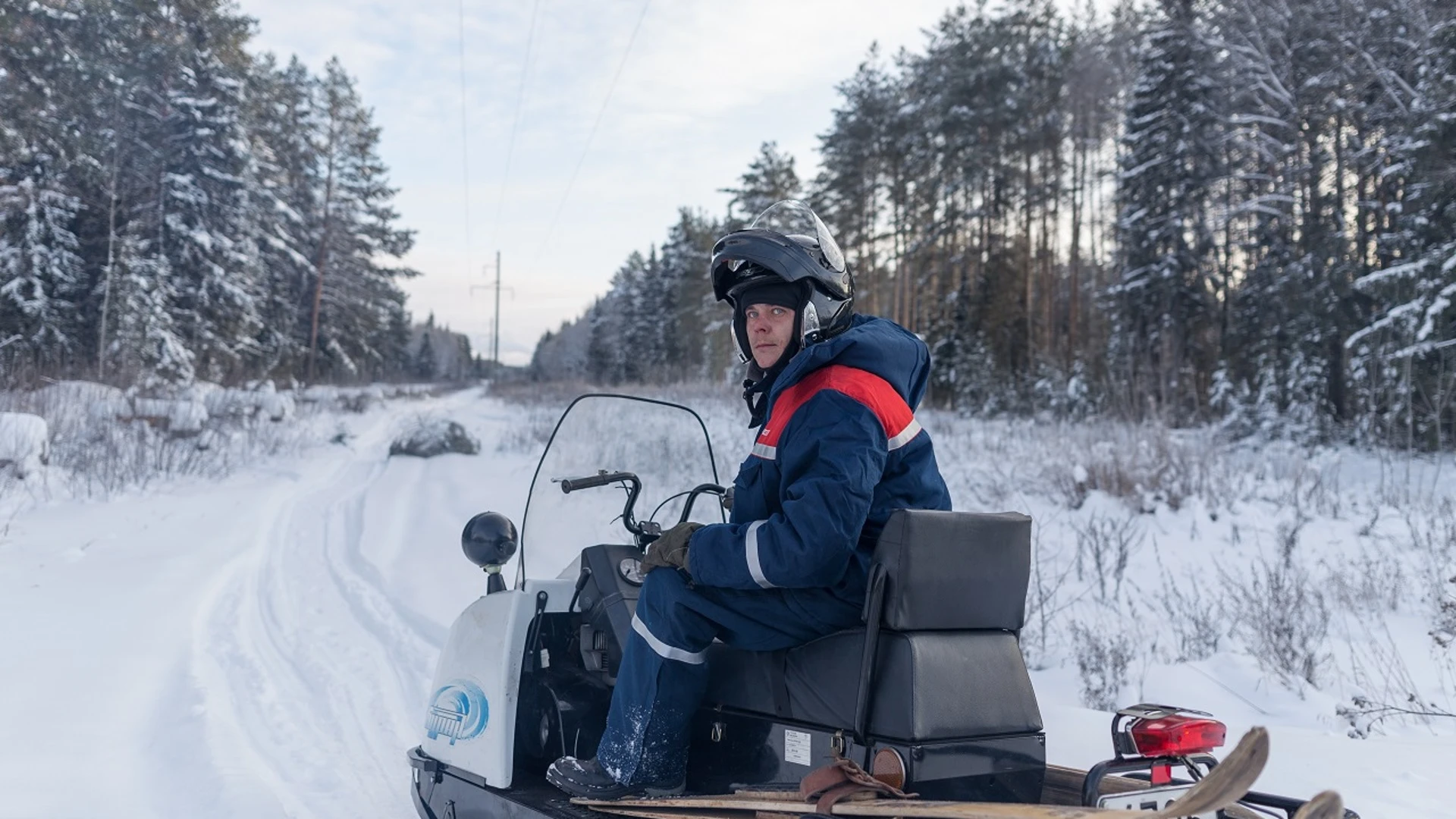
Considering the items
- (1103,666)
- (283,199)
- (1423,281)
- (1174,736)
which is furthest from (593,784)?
(283,199)

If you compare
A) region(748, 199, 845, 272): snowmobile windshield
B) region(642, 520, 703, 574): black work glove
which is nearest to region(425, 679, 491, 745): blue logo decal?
region(642, 520, 703, 574): black work glove

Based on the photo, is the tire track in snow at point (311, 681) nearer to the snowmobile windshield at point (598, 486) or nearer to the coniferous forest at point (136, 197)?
the snowmobile windshield at point (598, 486)

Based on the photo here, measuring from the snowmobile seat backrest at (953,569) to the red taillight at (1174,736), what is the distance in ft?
1.35

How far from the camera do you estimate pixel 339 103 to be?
131 feet

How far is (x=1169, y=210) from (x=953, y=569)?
2214cm

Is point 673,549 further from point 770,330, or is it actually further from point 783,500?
point 770,330

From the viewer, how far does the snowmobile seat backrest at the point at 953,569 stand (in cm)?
227

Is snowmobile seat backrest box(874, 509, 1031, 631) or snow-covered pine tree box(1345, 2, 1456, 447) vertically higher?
snow-covered pine tree box(1345, 2, 1456, 447)

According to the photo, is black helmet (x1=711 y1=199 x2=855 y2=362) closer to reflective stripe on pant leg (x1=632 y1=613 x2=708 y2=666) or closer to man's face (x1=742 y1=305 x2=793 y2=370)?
man's face (x1=742 y1=305 x2=793 y2=370)

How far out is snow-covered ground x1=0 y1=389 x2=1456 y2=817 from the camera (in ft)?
11.8

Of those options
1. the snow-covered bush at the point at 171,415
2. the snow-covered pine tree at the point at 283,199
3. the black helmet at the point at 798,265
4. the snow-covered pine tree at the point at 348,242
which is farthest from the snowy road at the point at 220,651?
the snow-covered pine tree at the point at 348,242

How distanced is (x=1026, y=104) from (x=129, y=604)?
26294 mm

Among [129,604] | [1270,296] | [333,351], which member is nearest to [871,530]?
[129,604]

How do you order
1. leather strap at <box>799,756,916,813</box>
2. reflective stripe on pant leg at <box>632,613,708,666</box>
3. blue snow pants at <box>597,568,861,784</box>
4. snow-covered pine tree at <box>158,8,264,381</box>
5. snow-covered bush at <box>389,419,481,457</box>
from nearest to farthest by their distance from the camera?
leather strap at <box>799,756,916,813</box> → blue snow pants at <box>597,568,861,784</box> → reflective stripe on pant leg at <box>632,613,708,666</box> → snow-covered bush at <box>389,419,481,457</box> → snow-covered pine tree at <box>158,8,264,381</box>
